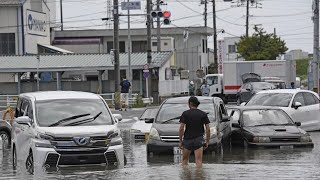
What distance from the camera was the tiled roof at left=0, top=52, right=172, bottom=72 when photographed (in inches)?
2244

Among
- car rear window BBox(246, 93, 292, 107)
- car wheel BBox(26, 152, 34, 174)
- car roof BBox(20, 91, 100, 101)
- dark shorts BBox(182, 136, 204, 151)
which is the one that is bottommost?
car wheel BBox(26, 152, 34, 174)

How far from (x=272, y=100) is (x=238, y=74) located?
27824 millimetres

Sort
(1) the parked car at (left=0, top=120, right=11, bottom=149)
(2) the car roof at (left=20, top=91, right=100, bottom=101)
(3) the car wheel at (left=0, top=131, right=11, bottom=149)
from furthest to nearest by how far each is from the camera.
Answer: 1. (1) the parked car at (left=0, top=120, right=11, bottom=149)
2. (3) the car wheel at (left=0, top=131, right=11, bottom=149)
3. (2) the car roof at (left=20, top=91, right=100, bottom=101)

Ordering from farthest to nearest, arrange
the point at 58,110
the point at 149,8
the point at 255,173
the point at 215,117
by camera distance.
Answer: the point at 149,8 → the point at 215,117 → the point at 58,110 → the point at 255,173

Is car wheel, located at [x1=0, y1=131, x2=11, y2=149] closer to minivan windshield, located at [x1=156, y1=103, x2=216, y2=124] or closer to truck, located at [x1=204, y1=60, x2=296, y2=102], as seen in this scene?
minivan windshield, located at [x1=156, y1=103, x2=216, y2=124]

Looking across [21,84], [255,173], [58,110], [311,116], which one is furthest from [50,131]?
[21,84]

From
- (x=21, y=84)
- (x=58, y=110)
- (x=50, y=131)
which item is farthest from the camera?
(x=21, y=84)

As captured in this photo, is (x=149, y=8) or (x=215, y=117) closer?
(x=215, y=117)

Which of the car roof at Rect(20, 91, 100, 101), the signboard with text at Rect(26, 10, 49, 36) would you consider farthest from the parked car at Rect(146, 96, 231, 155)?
the signboard with text at Rect(26, 10, 49, 36)

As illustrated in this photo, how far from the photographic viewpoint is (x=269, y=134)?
62.4 ft

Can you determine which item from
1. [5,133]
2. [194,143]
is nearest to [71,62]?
[5,133]

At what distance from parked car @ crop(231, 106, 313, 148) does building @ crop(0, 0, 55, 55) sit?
167 ft

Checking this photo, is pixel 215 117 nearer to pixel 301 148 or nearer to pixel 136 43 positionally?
pixel 301 148

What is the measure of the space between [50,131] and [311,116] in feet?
44.0
